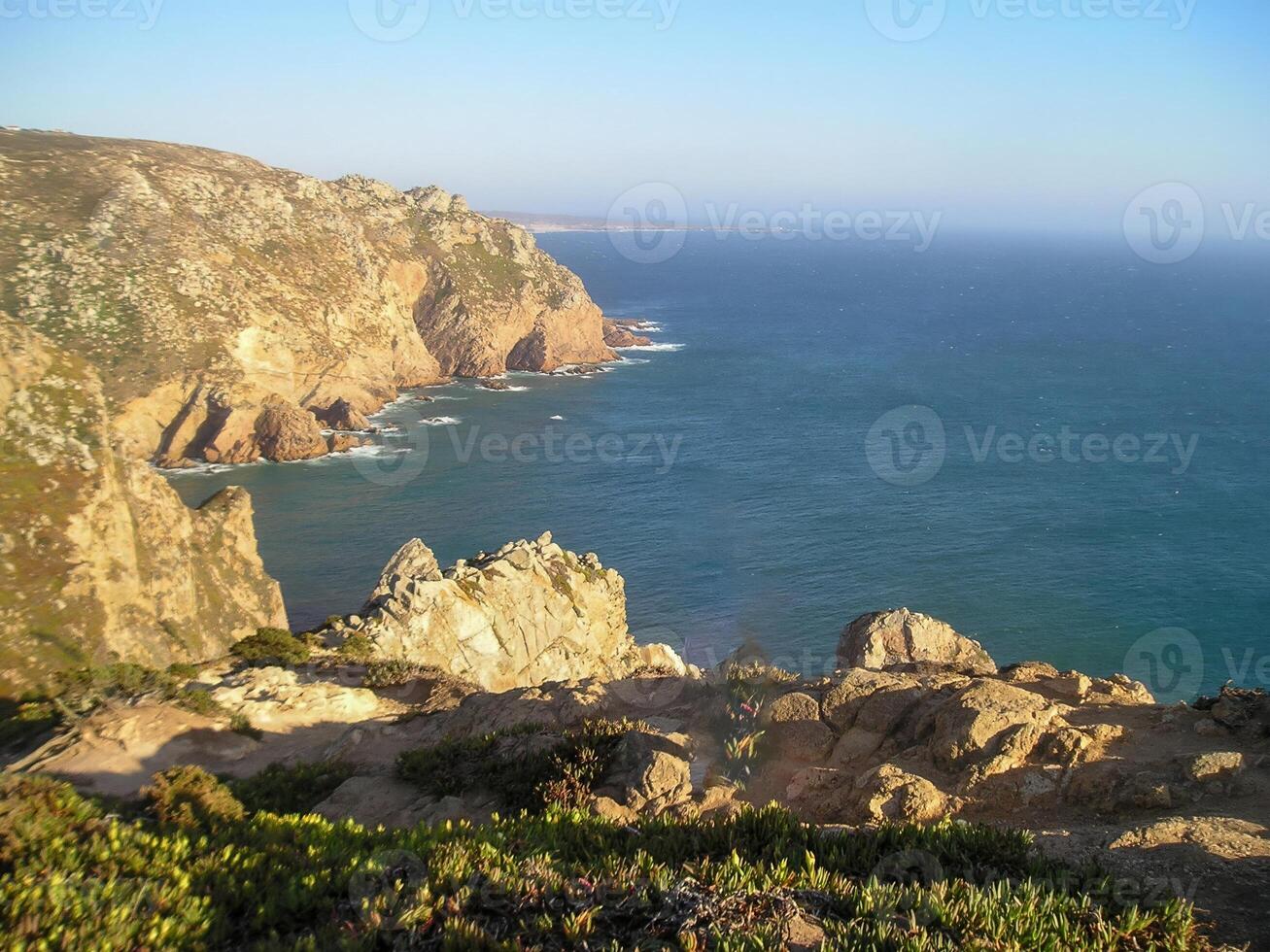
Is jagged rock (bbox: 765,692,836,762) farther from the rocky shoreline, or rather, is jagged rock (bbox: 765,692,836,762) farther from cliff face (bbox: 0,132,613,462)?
cliff face (bbox: 0,132,613,462)

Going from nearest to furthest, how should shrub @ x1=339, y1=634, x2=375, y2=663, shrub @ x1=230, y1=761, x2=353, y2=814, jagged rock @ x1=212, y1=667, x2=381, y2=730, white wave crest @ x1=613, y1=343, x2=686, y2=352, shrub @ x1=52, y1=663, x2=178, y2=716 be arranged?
shrub @ x1=230, y1=761, x2=353, y2=814 < shrub @ x1=52, y1=663, x2=178, y2=716 < jagged rock @ x1=212, y1=667, x2=381, y2=730 < shrub @ x1=339, y1=634, x2=375, y2=663 < white wave crest @ x1=613, y1=343, x2=686, y2=352

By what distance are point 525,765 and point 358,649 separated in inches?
592

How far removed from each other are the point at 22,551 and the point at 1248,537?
6744cm

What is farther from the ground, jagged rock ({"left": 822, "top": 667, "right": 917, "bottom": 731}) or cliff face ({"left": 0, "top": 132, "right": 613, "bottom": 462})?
cliff face ({"left": 0, "top": 132, "right": 613, "bottom": 462})

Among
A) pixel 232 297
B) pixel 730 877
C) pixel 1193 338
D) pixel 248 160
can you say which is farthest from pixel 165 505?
pixel 1193 338

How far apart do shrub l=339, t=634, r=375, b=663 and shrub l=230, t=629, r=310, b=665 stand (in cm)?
113

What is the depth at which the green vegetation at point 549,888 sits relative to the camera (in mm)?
6676

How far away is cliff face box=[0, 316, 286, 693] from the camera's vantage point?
83.4 feet

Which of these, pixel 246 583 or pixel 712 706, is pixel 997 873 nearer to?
pixel 712 706

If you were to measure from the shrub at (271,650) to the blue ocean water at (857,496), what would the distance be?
2321 centimetres

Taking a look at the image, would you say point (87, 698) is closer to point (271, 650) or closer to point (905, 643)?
point (271, 650)

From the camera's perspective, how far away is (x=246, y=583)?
35.1 m

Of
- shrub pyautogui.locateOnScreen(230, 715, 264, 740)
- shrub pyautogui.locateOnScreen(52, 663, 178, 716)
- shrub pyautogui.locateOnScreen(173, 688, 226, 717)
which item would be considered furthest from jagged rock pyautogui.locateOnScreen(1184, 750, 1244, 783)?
shrub pyautogui.locateOnScreen(52, 663, 178, 716)

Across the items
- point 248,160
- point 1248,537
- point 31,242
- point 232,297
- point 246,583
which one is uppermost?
point 248,160
